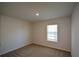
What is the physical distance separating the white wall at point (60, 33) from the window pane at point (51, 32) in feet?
0.92

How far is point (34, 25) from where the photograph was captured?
5219 mm

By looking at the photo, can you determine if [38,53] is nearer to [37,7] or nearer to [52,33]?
[52,33]

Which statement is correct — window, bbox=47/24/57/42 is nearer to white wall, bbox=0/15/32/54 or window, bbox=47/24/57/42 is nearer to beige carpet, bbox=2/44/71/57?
beige carpet, bbox=2/44/71/57

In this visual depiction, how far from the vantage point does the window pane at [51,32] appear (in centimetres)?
406

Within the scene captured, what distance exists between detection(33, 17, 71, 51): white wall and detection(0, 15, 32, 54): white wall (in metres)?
1.03

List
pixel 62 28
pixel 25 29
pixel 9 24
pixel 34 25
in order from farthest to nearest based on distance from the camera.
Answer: pixel 34 25, pixel 25 29, pixel 62 28, pixel 9 24

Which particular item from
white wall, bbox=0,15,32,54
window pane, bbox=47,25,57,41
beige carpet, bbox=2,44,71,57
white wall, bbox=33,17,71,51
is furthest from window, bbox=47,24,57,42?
white wall, bbox=0,15,32,54

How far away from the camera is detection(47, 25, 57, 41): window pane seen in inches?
160

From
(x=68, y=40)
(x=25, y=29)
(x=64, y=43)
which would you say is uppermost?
(x=25, y=29)

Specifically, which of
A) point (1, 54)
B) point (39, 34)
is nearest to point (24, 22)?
point (39, 34)

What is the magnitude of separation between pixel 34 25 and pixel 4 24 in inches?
99.4

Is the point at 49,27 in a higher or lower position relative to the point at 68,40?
higher

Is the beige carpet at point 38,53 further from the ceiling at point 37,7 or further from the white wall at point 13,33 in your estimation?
the ceiling at point 37,7

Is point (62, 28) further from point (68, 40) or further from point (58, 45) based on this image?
point (58, 45)
